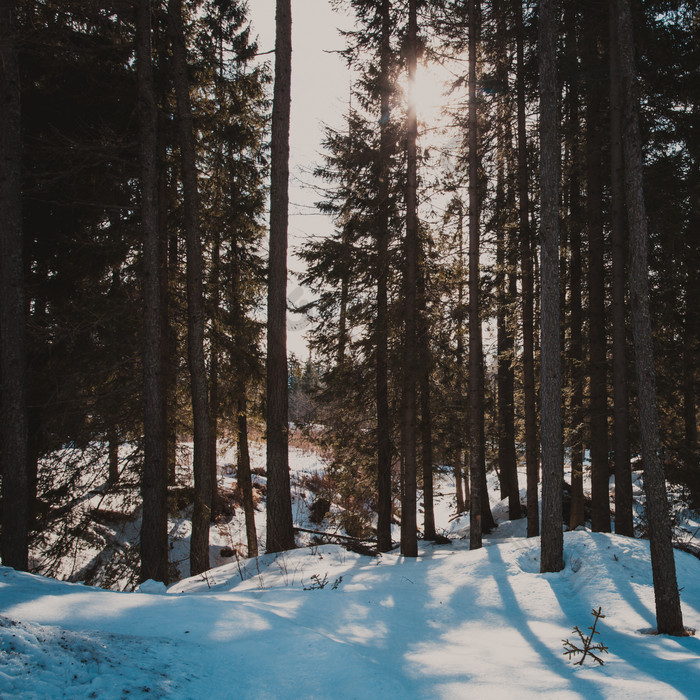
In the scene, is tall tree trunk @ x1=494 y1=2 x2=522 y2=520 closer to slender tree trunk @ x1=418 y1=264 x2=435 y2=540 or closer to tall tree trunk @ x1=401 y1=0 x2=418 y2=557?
tall tree trunk @ x1=401 y1=0 x2=418 y2=557

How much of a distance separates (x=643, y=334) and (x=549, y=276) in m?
2.25

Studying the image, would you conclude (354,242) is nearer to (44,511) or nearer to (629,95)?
(629,95)

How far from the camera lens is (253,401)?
13758 mm

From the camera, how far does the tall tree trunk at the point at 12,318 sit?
681cm

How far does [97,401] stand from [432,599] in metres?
6.92

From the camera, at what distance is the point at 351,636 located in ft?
13.6

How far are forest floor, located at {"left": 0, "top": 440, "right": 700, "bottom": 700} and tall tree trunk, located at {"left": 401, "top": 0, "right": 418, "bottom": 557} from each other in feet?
9.37

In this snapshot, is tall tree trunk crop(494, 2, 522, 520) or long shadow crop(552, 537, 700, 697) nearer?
long shadow crop(552, 537, 700, 697)

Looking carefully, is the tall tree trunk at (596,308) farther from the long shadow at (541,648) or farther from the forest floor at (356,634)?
the long shadow at (541,648)

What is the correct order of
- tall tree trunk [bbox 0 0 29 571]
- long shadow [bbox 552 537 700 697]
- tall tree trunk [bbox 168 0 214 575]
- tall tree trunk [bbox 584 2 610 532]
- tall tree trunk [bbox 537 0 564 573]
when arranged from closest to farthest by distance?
long shadow [bbox 552 537 700 697] → tall tree trunk [bbox 0 0 29 571] → tall tree trunk [bbox 537 0 564 573] → tall tree trunk [bbox 168 0 214 575] → tall tree trunk [bbox 584 2 610 532]

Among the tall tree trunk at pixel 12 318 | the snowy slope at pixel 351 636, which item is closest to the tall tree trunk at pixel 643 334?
the snowy slope at pixel 351 636

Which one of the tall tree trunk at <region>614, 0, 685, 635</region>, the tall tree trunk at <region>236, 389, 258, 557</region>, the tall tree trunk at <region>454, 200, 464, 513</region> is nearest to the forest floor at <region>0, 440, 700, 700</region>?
the tall tree trunk at <region>614, 0, 685, 635</region>

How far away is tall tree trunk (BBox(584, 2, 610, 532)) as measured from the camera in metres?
10.4

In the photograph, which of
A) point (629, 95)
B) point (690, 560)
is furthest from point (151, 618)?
point (690, 560)
